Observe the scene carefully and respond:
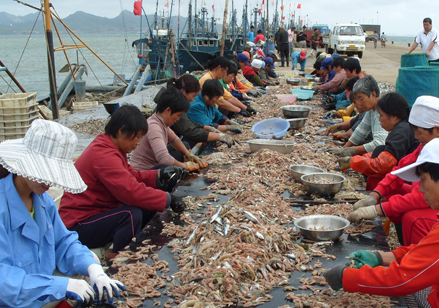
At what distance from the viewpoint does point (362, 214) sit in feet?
9.86

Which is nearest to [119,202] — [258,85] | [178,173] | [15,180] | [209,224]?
[178,173]

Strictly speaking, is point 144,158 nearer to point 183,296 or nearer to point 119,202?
point 119,202

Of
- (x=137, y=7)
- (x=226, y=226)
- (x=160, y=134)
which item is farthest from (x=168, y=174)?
(x=137, y=7)

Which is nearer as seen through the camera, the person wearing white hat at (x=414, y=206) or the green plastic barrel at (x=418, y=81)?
the person wearing white hat at (x=414, y=206)

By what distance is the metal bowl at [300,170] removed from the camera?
13.2 feet

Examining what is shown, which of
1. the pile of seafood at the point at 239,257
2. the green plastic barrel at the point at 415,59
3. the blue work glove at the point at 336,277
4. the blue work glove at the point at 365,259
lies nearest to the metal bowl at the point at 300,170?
the pile of seafood at the point at 239,257

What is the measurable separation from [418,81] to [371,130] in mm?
3017

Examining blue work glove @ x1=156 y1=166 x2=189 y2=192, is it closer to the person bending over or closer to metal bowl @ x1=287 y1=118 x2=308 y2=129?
the person bending over

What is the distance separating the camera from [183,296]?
2186 millimetres

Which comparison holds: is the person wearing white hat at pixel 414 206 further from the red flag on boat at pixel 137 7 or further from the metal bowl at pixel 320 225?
the red flag on boat at pixel 137 7

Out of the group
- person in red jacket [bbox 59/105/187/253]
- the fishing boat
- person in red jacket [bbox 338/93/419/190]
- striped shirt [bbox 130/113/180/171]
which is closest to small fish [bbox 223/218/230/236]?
person in red jacket [bbox 59/105/187/253]

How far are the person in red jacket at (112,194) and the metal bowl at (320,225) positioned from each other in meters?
1.14

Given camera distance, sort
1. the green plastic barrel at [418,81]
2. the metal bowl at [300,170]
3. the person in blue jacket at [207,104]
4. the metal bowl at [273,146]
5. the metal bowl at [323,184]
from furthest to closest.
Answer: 1. the green plastic barrel at [418,81]
2. the person in blue jacket at [207,104]
3. the metal bowl at [273,146]
4. the metal bowl at [300,170]
5. the metal bowl at [323,184]

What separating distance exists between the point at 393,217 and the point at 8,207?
2711 millimetres
